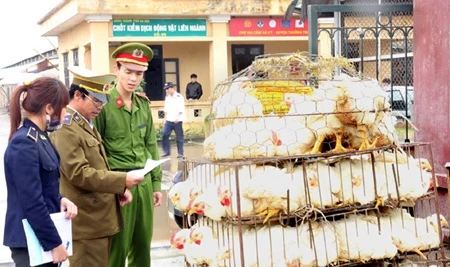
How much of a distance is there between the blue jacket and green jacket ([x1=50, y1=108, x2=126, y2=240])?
0.49m

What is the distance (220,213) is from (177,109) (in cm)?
1175

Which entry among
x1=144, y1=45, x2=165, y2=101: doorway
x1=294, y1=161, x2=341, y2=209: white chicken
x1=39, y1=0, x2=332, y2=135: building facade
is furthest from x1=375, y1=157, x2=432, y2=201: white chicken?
x1=144, y1=45, x2=165, y2=101: doorway

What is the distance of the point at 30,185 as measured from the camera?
10.3 ft


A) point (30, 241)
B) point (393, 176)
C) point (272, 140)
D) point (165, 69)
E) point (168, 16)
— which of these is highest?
point (168, 16)

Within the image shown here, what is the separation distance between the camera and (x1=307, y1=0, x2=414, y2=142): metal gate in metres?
5.91

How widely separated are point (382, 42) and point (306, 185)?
6.02 metres

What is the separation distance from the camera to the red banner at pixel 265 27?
63.6 ft

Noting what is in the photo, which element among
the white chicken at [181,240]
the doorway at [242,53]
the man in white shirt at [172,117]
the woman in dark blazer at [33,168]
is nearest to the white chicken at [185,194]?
the white chicken at [181,240]

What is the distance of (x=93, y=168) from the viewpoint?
3.91 metres

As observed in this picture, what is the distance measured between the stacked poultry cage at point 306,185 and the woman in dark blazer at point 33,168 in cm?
72

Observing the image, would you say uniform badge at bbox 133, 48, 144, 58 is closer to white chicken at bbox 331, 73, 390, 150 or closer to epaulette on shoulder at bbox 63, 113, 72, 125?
epaulette on shoulder at bbox 63, 113, 72, 125

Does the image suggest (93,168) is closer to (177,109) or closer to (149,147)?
(149,147)

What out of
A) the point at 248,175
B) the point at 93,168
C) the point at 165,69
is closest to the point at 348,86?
the point at 248,175

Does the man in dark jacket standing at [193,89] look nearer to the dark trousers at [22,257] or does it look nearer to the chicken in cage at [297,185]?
the chicken in cage at [297,185]
